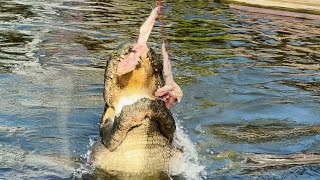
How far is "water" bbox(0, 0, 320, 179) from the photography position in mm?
5836

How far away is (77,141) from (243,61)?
5.03 meters

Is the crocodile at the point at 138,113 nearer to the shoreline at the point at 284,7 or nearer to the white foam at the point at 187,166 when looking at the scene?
the white foam at the point at 187,166

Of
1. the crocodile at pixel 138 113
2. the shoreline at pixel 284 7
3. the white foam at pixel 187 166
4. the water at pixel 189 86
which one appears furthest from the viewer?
the shoreline at pixel 284 7

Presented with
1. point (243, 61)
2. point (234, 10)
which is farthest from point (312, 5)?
point (243, 61)

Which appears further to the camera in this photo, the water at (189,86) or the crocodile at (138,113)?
the water at (189,86)

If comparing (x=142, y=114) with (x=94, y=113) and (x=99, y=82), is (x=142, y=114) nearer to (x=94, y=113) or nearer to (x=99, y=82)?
(x=94, y=113)

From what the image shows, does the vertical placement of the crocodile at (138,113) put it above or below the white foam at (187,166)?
above

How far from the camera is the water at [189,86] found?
5.84 meters

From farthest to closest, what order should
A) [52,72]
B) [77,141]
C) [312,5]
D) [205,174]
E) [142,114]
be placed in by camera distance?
[312,5], [52,72], [77,141], [205,174], [142,114]

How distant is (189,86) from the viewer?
8672 millimetres

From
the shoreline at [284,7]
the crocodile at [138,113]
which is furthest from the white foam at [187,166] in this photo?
the shoreline at [284,7]

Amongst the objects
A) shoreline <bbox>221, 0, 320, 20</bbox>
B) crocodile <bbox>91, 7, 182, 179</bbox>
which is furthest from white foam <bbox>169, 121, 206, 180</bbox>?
shoreline <bbox>221, 0, 320, 20</bbox>

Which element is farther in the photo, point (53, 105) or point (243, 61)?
point (243, 61)

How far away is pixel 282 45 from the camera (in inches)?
500
